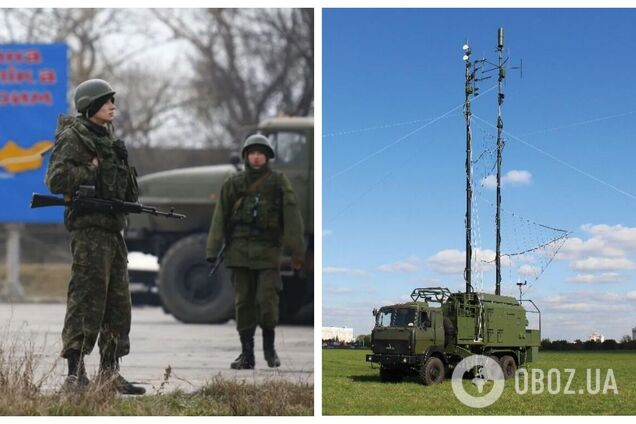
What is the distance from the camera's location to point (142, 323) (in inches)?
491

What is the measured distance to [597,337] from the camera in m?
6.00

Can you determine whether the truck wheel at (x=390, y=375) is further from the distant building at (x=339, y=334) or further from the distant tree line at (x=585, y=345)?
the distant tree line at (x=585, y=345)

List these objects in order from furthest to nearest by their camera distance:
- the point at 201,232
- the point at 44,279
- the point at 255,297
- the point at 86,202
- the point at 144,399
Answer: the point at 44,279 → the point at 201,232 → the point at 255,297 → the point at 86,202 → the point at 144,399

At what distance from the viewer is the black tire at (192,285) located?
11617 mm

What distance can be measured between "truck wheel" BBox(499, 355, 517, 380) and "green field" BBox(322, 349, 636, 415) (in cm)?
6

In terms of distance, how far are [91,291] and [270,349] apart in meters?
2.18

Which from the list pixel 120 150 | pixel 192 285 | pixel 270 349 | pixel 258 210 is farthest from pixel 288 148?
pixel 120 150

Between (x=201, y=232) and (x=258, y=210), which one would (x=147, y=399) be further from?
(x=201, y=232)

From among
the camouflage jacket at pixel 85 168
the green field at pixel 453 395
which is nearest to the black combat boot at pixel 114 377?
the camouflage jacket at pixel 85 168

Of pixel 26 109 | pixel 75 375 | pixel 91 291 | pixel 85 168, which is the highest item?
pixel 26 109

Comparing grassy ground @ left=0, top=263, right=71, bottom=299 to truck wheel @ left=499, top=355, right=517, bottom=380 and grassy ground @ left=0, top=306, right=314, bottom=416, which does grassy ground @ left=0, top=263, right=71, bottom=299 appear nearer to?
grassy ground @ left=0, top=306, right=314, bottom=416

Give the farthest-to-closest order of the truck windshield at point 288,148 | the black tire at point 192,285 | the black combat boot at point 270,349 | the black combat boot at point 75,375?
the truck windshield at point 288,148, the black tire at point 192,285, the black combat boot at point 270,349, the black combat boot at point 75,375

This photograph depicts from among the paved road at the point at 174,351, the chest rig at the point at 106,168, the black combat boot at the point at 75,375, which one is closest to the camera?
the black combat boot at the point at 75,375

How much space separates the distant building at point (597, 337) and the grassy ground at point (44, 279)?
15.6 m
